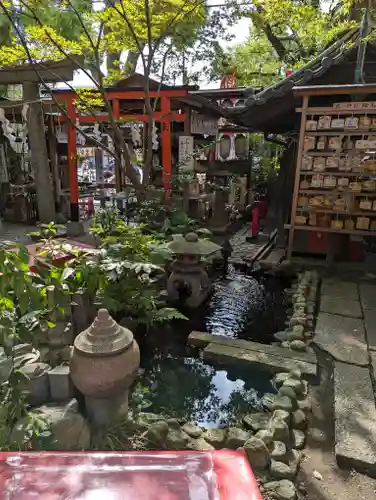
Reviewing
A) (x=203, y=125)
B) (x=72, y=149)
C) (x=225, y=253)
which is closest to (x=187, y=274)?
(x=225, y=253)

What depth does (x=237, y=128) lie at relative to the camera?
56.5ft

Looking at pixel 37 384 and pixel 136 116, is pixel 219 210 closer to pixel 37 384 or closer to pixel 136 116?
pixel 136 116

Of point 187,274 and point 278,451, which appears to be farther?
point 187,274

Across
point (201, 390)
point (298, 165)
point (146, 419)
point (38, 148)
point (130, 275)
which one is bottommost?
point (201, 390)

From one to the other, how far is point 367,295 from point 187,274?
3569 mm

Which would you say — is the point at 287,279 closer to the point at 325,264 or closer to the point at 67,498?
the point at 325,264

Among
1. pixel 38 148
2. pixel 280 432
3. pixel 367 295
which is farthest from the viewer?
pixel 38 148

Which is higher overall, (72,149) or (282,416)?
(72,149)

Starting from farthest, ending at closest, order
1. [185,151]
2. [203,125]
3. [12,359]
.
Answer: [203,125]
[185,151]
[12,359]

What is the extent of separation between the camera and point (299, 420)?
154 inches

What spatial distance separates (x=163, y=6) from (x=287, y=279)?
6257mm

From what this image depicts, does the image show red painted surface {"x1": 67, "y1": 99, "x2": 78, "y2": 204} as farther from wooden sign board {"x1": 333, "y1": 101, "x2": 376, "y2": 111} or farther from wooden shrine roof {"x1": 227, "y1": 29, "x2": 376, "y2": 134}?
wooden sign board {"x1": 333, "y1": 101, "x2": 376, "y2": 111}

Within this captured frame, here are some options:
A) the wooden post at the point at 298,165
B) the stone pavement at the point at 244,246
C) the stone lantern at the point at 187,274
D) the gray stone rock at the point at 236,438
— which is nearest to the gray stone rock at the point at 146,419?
the gray stone rock at the point at 236,438

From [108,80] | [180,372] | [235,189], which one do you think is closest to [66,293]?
[180,372]
